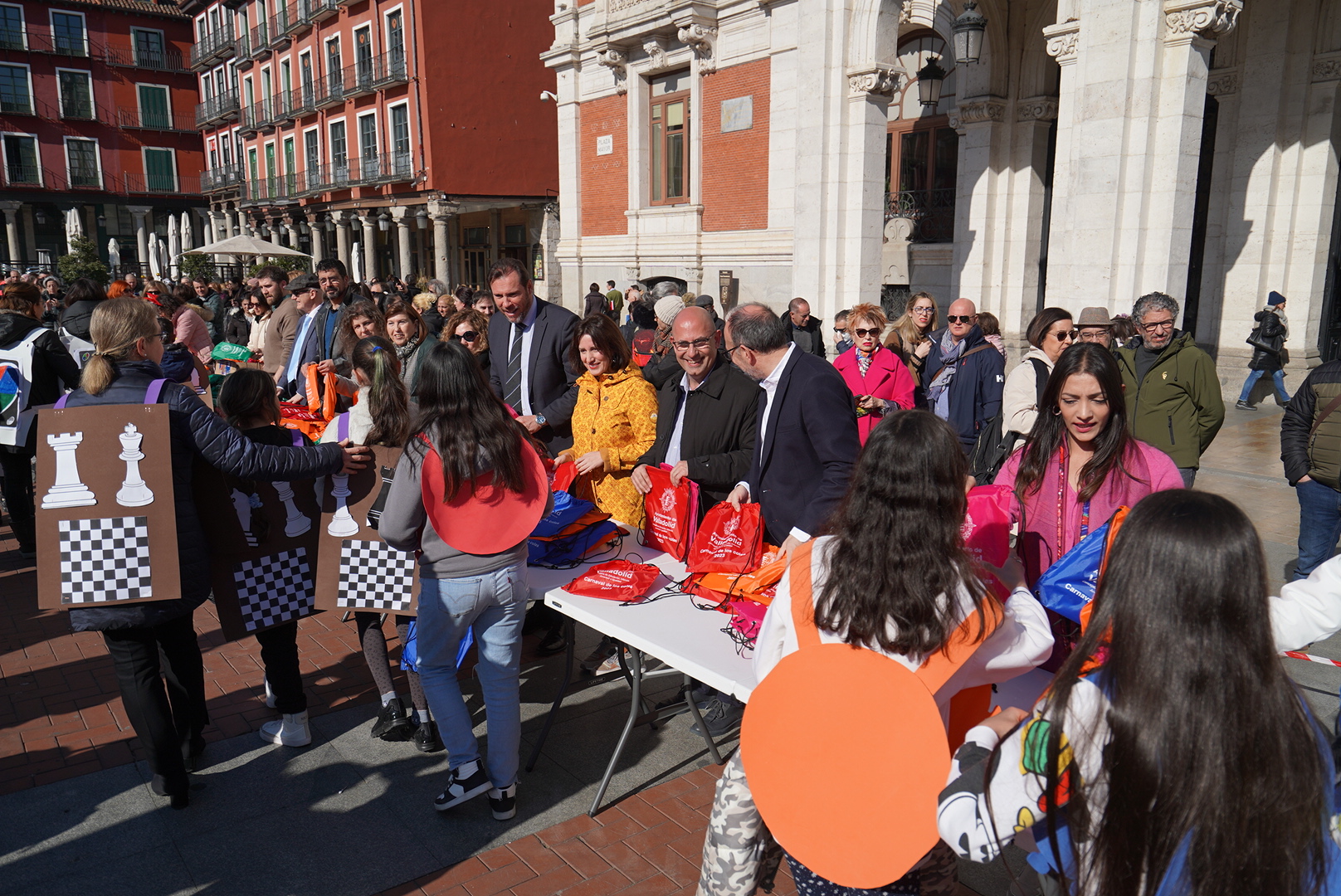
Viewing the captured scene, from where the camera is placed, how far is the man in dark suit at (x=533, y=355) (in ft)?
17.6

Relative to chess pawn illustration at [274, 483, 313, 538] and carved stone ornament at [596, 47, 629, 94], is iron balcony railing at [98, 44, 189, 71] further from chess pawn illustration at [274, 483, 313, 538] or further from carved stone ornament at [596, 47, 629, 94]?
chess pawn illustration at [274, 483, 313, 538]

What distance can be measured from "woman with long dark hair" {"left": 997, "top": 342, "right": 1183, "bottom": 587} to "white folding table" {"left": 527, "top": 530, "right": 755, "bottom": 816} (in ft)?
3.89

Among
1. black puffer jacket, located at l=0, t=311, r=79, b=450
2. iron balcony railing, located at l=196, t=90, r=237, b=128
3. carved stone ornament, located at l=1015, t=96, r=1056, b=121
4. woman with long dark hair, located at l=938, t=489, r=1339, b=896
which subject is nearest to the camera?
woman with long dark hair, located at l=938, t=489, r=1339, b=896

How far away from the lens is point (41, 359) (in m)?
6.04

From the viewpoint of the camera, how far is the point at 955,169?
A: 52.6ft

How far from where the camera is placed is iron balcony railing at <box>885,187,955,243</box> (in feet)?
52.1

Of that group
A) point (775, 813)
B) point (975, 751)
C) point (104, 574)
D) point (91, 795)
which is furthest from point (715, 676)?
point (91, 795)

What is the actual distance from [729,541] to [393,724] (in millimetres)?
1850

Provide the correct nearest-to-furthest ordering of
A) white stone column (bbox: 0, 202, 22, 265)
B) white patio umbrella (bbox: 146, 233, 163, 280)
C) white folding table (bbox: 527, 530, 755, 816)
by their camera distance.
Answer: white folding table (bbox: 527, 530, 755, 816), white patio umbrella (bbox: 146, 233, 163, 280), white stone column (bbox: 0, 202, 22, 265)

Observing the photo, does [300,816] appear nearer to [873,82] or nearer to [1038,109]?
[873,82]

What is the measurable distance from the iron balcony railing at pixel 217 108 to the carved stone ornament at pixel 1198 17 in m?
42.3

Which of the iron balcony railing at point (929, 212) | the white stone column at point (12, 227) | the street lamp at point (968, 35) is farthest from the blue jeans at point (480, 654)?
the white stone column at point (12, 227)

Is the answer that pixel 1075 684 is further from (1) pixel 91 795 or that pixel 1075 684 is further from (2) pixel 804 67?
(2) pixel 804 67

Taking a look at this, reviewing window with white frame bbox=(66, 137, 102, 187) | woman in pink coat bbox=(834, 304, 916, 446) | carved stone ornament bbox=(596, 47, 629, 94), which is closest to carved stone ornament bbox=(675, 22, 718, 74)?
carved stone ornament bbox=(596, 47, 629, 94)
